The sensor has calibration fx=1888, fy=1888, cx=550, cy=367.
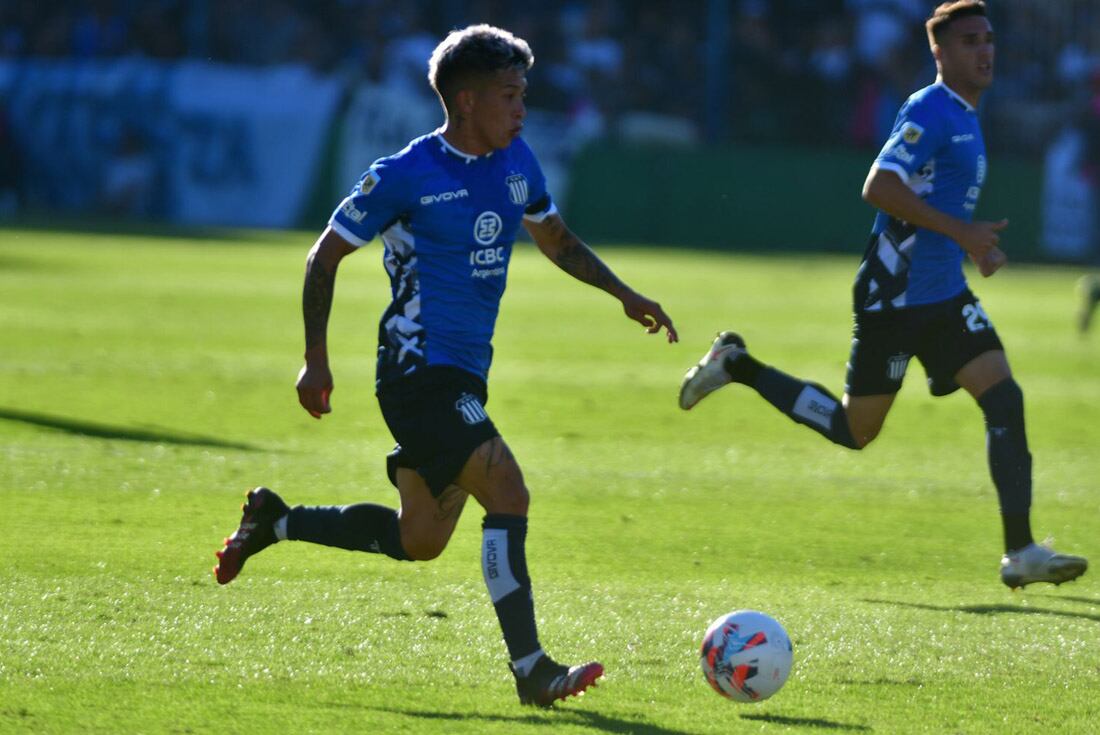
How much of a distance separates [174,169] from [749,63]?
9415 mm

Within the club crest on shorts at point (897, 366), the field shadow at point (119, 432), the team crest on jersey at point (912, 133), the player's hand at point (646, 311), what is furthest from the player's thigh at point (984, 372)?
the field shadow at point (119, 432)

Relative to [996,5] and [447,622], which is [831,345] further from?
[996,5]

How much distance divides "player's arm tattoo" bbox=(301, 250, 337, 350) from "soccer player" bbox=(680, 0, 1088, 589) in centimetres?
241

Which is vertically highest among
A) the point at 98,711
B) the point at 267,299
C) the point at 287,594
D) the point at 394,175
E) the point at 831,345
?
the point at 394,175

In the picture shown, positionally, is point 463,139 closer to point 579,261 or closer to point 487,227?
point 487,227

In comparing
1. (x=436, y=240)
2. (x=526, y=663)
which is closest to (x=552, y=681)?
(x=526, y=663)

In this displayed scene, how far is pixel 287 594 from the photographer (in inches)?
261

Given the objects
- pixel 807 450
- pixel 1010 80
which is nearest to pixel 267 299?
pixel 807 450

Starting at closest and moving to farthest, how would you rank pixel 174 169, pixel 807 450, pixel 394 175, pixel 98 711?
pixel 98 711 < pixel 394 175 < pixel 807 450 < pixel 174 169

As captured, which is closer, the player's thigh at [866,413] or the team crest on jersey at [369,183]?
the team crest on jersey at [369,183]

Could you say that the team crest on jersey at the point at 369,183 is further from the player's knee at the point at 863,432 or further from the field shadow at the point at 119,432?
the field shadow at the point at 119,432

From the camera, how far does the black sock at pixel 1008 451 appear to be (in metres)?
7.20

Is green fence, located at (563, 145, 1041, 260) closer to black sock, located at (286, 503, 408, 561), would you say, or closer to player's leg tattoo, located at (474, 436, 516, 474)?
black sock, located at (286, 503, 408, 561)

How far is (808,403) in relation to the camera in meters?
8.19
